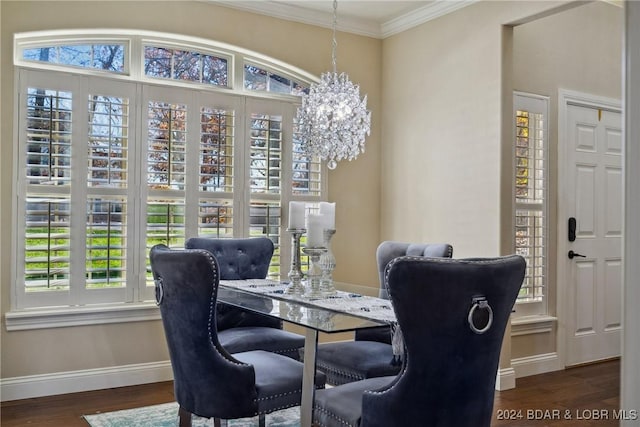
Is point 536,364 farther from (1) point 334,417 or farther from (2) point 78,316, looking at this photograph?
(2) point 78,316

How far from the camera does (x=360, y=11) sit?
4.58 metres

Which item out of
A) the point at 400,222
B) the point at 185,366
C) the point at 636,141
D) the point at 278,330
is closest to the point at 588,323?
the point at 400,222

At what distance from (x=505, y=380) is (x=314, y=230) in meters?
2.08

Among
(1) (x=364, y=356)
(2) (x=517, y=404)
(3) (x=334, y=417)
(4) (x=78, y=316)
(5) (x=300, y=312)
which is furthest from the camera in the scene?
(4) (x=78, y=316)

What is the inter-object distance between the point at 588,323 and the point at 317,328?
342 centimetres

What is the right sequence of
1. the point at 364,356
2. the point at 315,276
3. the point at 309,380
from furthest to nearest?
the point at 315,276 → the point at 364,356 → the point at 309,380

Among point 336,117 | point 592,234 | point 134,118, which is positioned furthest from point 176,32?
point 592,234

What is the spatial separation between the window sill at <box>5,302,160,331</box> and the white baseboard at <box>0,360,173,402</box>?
322 mm

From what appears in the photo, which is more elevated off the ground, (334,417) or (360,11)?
(360,11)

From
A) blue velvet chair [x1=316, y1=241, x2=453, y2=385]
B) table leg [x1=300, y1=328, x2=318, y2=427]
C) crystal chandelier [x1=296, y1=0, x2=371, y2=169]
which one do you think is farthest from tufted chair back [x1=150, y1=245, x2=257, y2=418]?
crystal chandelier [x1=296, y1=0, x2=371, y2=169]

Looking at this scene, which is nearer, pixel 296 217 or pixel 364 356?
pixel 364 356

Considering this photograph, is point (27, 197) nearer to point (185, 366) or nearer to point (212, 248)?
point (212, 248)

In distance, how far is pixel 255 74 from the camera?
14.6ft

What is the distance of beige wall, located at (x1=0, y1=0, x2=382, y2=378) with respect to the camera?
3492 millimetres
